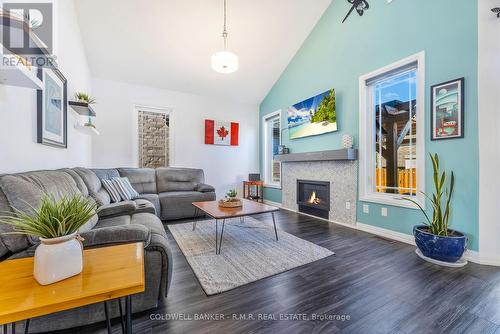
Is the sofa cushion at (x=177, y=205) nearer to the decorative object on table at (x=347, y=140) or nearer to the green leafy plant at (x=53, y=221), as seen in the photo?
the decorative object on table at (x=347, y=140)

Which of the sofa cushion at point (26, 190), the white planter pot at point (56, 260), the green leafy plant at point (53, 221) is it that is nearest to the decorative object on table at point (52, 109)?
the sofa cushion at point (26, 190)

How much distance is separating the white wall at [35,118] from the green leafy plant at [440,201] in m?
3.71

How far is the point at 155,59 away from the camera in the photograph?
3.97m

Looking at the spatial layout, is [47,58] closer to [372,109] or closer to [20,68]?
[20,68]

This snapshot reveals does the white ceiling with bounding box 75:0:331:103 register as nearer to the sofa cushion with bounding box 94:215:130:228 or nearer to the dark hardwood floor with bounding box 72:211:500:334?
the sofa cushion with bounding box 94:215:130:228

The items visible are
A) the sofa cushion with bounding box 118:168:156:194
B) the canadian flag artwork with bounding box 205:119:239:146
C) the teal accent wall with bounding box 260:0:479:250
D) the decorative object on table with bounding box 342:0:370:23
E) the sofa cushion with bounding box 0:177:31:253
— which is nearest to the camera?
the sofa cushion with bounding box 0:177:31:253

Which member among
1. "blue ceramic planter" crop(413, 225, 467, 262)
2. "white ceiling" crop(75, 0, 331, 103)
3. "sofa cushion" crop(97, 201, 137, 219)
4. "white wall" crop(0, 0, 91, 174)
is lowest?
"blue ceramic planter" crop(413, 225, 467, 262)

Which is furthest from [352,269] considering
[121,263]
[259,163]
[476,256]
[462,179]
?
[259,163]

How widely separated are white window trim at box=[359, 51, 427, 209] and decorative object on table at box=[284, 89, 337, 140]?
475 mm

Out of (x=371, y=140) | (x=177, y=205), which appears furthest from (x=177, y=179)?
(x=371, y=140)

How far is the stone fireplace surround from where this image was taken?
3.27 metres

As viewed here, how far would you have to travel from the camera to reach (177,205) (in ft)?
→ 12.1

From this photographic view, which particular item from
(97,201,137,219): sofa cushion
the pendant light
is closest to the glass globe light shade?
the pendant light

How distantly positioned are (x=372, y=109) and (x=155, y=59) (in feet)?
12.7
